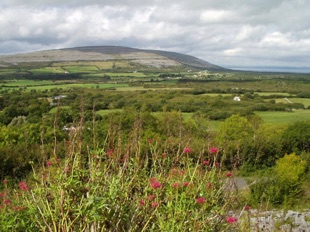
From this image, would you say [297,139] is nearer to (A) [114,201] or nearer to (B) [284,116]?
(B) [284,116]

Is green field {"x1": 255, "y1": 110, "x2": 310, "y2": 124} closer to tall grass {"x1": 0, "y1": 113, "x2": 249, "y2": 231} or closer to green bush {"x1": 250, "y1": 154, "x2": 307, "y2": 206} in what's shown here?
green bush {"x1": 250, "y1": 154, "x2": 307, "y2": 206}

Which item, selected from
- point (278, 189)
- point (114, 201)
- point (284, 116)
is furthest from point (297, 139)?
point (114, 201)

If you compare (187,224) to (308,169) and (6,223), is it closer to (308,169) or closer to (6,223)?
(6,223)

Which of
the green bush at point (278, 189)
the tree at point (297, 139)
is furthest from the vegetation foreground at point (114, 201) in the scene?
the tree at point (297, 139)

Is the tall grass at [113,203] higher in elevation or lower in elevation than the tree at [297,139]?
higher

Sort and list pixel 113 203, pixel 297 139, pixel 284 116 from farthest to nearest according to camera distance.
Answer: pixel 284 116 < pixel 297 139 < pixel 113 203

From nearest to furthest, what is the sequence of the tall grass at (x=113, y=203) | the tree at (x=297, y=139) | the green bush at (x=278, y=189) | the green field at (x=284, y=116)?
the tall grass at (x=113, y=203) → the green bush at (x=278, y=189) → the tree at (x=297, y=139) → the green field at (x=284, y=116)

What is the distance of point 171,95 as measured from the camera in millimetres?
80875

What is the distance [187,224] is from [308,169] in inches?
1046

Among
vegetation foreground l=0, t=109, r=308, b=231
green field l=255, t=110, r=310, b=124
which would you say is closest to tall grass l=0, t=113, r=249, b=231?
vegetation foreground l=0, t=109, r=308, b=231

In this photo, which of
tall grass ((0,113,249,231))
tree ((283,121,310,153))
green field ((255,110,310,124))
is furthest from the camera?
green field ((255,110,310,124))

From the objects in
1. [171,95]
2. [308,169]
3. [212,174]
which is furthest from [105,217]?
[171,95]

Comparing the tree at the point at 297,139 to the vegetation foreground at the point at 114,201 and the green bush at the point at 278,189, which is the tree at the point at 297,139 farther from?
the vegetation foreground at the point at 114,201

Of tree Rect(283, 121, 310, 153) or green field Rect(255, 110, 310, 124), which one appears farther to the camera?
green field Rect(255, 110, 310, 124)
